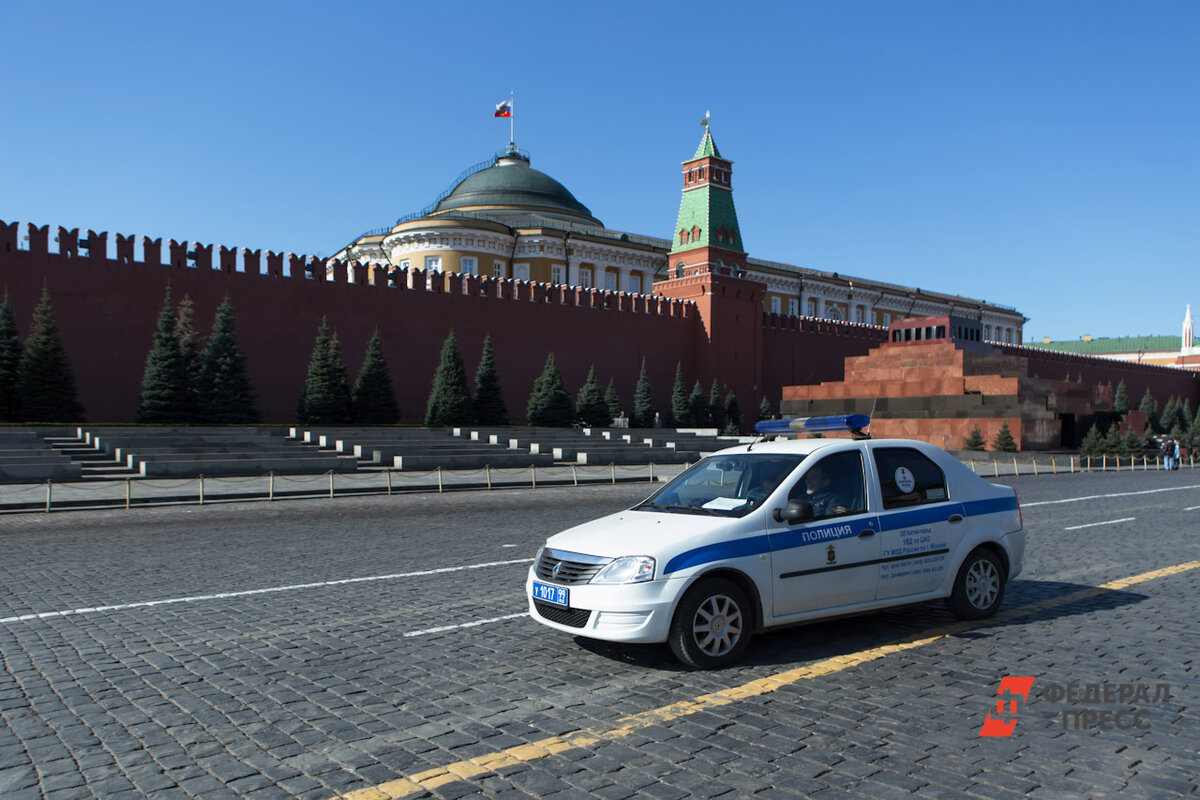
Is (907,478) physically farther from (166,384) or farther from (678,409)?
(678,409)

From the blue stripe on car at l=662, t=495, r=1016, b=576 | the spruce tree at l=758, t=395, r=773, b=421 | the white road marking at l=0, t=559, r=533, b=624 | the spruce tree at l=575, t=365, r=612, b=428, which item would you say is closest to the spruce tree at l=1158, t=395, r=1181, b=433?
the spruce tree at l=758, t=395, r=773, b=421

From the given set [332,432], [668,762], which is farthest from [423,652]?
[332,432]

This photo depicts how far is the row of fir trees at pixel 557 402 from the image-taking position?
31125mm

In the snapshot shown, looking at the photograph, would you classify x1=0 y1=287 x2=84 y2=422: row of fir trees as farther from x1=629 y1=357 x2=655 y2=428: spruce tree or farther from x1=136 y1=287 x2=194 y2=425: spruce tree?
x1=629 y1=357 x2=655 y2=428: spruce tree

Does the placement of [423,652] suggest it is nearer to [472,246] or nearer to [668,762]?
[668,762]

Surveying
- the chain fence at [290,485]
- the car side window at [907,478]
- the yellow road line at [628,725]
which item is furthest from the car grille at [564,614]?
the chain fence at [290,485]

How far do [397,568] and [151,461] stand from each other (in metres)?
12.7

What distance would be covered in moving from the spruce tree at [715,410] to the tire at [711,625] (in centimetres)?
3531

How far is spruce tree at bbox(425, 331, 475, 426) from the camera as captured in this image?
30.8 m

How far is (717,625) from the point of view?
4.86m

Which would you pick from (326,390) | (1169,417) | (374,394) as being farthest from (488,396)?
(1169,417)

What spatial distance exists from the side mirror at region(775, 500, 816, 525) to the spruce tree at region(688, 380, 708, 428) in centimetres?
3463

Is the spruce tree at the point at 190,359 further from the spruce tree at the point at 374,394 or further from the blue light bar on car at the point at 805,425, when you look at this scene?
the blue light bar on car at the point at 805,425

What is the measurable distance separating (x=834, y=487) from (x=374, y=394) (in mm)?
25745
